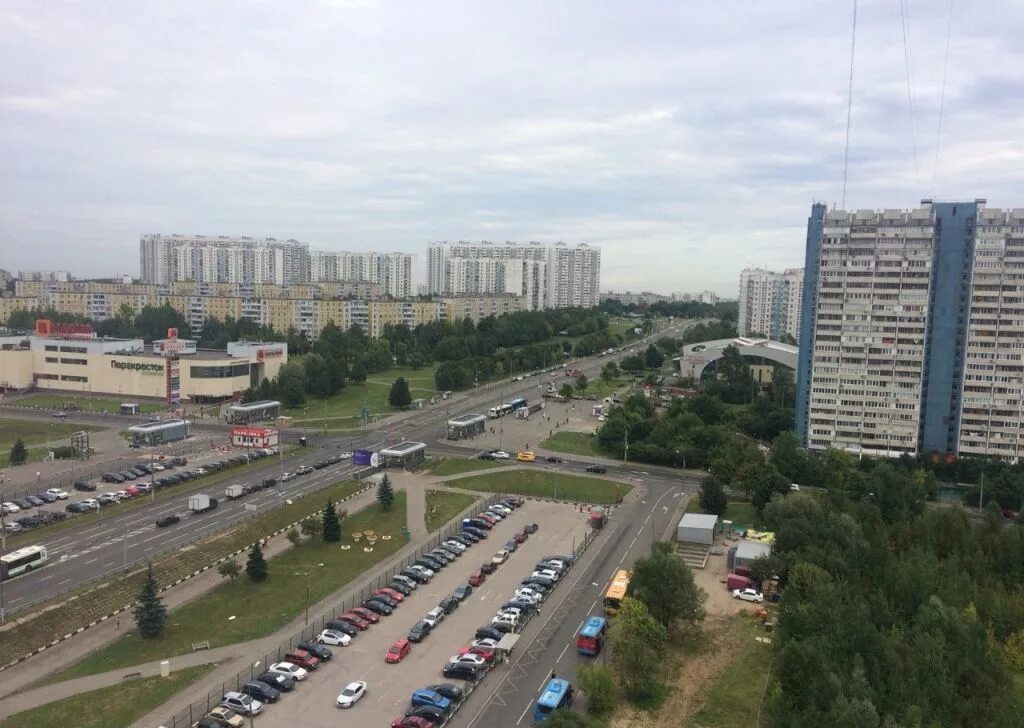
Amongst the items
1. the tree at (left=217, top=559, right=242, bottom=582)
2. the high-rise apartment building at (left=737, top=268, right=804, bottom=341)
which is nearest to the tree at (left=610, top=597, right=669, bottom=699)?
the tree at (left=217, top=559, right=242, bottom=582)

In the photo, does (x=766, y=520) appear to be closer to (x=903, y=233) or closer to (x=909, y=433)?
(x=909, y=433)

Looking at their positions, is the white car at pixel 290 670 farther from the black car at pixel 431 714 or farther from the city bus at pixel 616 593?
the city bus at pixel 616 593

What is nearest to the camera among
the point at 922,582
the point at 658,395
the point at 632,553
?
the point at 922,582

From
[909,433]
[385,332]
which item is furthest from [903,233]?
[385,332]

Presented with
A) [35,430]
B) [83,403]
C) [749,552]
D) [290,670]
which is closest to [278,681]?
[290,670]

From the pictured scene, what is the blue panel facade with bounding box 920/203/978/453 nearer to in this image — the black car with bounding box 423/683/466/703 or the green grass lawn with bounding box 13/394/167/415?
Result: the black car with bounding box 423/683/466/703

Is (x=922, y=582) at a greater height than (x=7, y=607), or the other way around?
(x=922, y=582)
